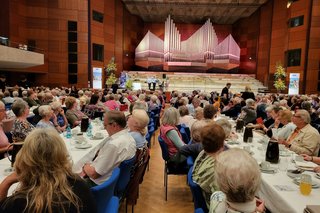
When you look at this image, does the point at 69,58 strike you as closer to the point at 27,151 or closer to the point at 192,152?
the point at 192,152

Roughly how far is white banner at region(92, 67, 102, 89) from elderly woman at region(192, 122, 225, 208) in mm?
15996

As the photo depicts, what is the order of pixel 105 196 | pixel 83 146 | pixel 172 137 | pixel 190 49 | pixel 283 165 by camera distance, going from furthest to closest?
pixel 190 49 → pixel 172 137 → pixel 83 146 → pixel 283 165 → pixel 105 196

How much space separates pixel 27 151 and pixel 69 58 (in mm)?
16946

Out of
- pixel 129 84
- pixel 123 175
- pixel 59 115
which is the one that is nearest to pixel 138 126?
pixel 123 175

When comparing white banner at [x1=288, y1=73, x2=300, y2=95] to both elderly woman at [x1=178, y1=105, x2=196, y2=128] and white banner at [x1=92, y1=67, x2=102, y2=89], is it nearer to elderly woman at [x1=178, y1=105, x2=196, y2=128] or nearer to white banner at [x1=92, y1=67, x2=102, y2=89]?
white banner at [x1=92, y1=67, x2=102, y2=89]

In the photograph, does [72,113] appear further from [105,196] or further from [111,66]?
[111,66]

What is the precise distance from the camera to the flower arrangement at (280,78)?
53.7 feet

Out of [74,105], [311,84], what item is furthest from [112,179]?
[311,84]

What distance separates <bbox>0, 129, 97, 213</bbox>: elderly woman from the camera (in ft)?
4.35

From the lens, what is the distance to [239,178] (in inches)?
57.7

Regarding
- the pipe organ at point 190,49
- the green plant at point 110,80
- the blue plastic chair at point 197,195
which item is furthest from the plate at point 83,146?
the pipe organ at point 190,49

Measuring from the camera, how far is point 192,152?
3.12 metres

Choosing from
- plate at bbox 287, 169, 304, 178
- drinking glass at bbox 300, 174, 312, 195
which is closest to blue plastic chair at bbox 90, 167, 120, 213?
drinking glass at bbox 300, 174, 312, 195

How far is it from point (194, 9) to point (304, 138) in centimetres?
1807
